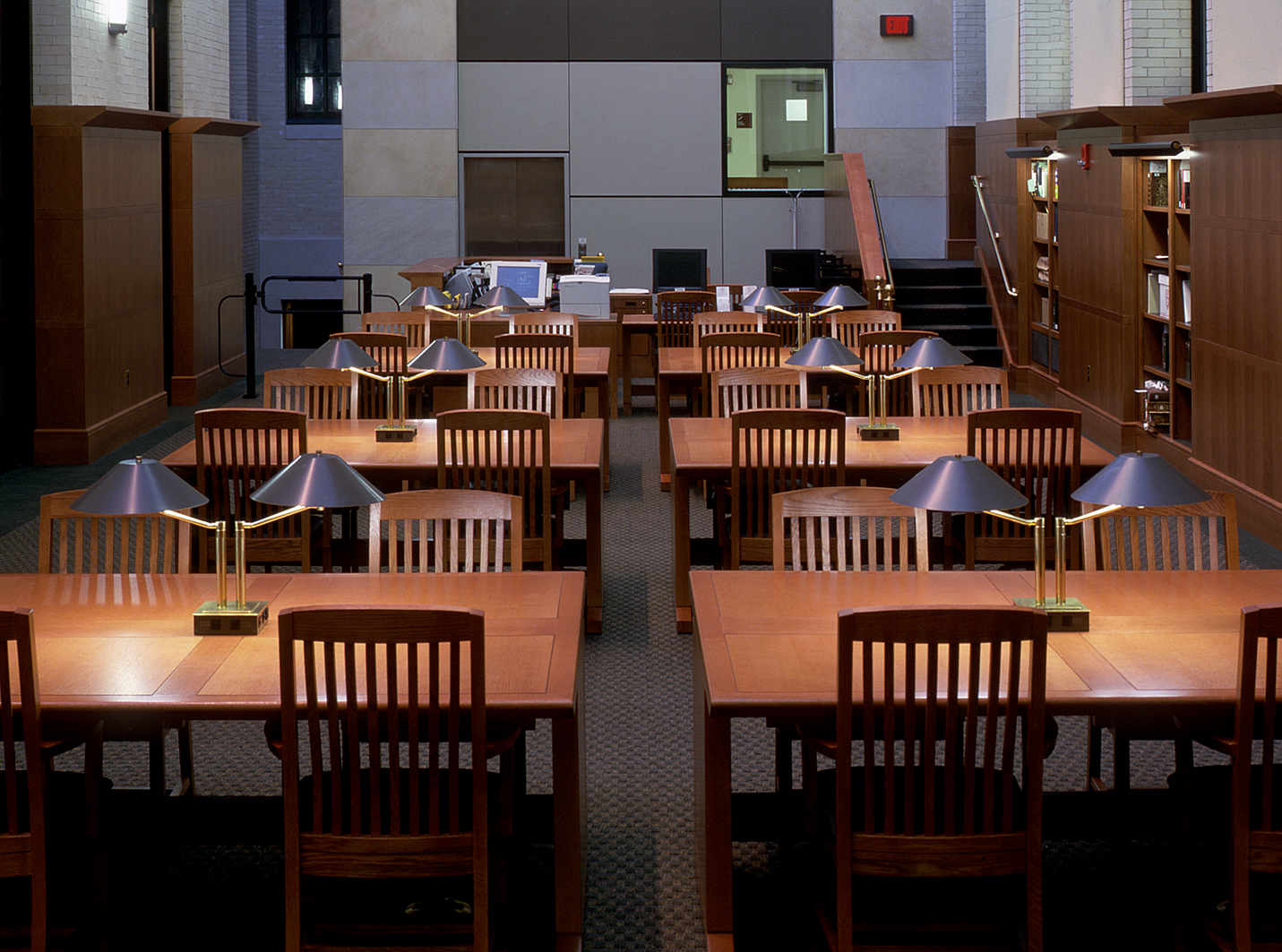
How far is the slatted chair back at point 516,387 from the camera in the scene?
268 inches

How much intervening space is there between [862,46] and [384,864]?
14.8 m

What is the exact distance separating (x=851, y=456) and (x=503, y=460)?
1.33 m

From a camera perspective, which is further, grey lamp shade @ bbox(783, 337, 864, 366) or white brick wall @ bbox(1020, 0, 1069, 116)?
white brick wall @ bbox(1020, 0, 1069, 116)

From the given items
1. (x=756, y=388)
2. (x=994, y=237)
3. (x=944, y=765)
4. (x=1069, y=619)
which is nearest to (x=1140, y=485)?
(x=1069, y=619)

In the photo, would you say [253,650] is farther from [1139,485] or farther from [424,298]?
[424,298]

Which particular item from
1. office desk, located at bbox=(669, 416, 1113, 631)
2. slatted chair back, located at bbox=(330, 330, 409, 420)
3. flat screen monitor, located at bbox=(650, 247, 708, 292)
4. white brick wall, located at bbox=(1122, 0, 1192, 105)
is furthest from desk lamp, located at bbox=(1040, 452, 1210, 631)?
flat screen monitor, located at bbox=(650, 247, 708, 292)

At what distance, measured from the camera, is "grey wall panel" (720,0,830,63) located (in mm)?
16438

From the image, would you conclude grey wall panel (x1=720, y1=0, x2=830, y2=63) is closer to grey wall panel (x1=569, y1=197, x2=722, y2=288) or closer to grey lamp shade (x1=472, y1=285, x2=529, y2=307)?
grey wall panel (x1=569, y1=197, x2=722, y2=288)

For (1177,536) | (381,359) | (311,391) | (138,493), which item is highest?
(381,359)

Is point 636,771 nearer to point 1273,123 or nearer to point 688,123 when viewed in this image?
point 1273,123

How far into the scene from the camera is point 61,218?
32.8ft

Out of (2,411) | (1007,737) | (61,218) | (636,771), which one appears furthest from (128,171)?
(1007,737)

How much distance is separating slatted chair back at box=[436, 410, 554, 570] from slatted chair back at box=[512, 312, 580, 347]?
3970 millimetres

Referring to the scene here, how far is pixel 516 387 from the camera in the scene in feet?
22.4
